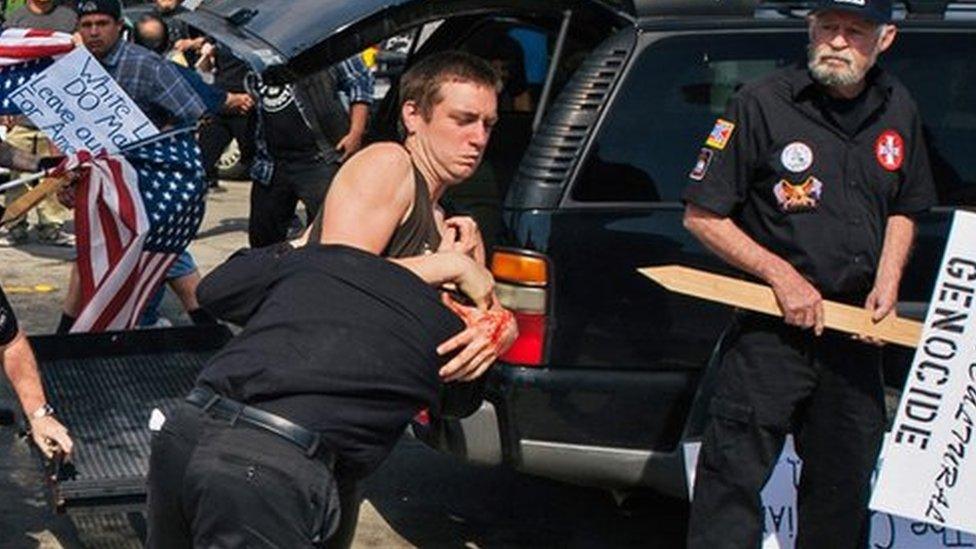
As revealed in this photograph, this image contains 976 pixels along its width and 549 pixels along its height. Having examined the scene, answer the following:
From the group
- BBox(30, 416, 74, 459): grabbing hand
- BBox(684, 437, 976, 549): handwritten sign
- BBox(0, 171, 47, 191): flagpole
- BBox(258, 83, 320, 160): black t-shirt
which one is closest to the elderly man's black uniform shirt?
BBox(684, 437, 976, 549): handwritten sign

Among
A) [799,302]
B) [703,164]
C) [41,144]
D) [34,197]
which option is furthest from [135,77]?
[41,144]

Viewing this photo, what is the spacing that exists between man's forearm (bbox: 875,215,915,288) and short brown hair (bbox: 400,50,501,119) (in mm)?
1421

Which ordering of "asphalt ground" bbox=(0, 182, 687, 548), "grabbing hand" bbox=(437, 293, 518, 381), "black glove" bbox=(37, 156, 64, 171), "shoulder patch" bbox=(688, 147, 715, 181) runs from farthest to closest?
"black glove" bbox=(37, 156, 64, 171)
"asphalt ground" bbox=(0, 182, 687, 548)
"shoulder patch" bbox=(688, 147, 715, 181)
"grabbing hand" bbox=(437, 293, 518, 381)

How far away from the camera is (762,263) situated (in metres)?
4.35

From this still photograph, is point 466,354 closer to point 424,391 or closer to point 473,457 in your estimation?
point 424,391

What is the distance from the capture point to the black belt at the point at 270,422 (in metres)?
3.11

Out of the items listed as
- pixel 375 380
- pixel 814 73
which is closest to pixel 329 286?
pixel 375 380

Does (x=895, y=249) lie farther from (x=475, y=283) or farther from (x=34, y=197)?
(x=34, y=197)

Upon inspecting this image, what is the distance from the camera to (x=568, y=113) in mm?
5012

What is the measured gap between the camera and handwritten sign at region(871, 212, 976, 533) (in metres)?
4.33

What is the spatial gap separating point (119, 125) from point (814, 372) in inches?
124

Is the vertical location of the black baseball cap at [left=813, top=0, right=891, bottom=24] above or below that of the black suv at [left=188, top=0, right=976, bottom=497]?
above

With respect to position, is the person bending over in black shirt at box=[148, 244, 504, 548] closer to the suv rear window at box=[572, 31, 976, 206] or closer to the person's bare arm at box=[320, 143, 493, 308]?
the person's bare arm at box=[320, 143, 493, 308]

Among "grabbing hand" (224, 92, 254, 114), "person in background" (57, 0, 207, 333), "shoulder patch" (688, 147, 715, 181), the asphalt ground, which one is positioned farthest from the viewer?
"grabbing hand" (224, 92, 254, 114)
